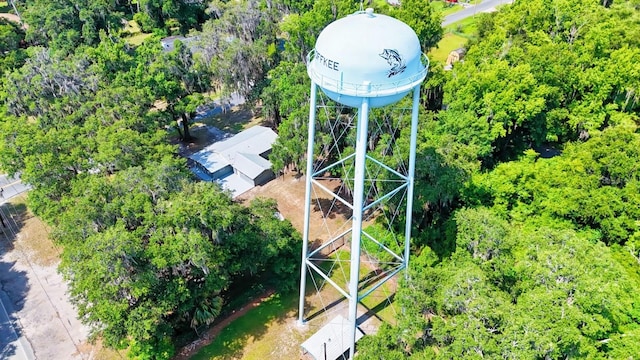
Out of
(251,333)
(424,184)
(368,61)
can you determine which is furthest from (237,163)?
(368,61)

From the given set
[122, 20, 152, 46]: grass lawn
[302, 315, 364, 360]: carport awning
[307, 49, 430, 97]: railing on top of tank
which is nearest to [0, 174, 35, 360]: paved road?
[302, 315, 364, 360]: carport awning

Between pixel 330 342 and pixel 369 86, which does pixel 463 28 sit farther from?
pixel 330 342

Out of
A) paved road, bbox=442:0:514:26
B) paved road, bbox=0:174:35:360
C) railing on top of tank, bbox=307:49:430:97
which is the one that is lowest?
paved road, bbox=0:174:35:360

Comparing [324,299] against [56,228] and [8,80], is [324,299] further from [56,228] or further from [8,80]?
[8,80]

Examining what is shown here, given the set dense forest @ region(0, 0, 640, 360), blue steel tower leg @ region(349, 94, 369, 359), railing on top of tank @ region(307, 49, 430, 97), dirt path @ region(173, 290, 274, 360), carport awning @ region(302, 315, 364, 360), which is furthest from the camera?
dirt path @ region(173, 290, 274, 360)

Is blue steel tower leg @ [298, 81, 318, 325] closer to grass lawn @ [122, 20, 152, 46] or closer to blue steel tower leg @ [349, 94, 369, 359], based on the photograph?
blue steel tower leg @ [349, 94, 369, 359]

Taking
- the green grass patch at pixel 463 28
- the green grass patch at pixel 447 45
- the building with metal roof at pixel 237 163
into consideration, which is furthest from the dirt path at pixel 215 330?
the green grass patch at pixel 463 28

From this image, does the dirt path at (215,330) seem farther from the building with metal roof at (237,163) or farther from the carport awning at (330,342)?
the building with metal roof at (237,163)
